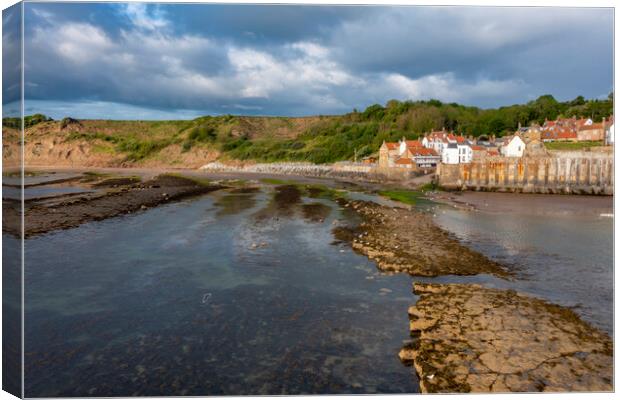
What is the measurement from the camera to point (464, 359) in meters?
6.13

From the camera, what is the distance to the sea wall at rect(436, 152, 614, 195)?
28.9m

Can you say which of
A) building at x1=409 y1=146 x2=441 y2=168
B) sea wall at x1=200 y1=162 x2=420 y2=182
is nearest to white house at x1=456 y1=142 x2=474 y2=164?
building at x1=409 y1=146 x2=441 y2=168

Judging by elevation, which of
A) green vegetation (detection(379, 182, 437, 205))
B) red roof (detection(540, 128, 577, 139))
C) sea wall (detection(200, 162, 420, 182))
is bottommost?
green vegetation (detection(379, 182, 437, 205))

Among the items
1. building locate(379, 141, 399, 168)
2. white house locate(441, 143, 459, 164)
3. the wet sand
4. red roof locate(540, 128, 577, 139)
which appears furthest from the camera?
white house locate(441, 143, 459, 164)

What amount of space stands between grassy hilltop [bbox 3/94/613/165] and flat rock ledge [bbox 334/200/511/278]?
45.1 metres

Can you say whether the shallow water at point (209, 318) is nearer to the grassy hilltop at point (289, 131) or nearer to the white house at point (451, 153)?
the white house at point (451, 153)

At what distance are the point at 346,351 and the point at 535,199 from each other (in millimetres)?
24945

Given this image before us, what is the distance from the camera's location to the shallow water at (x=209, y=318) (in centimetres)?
604

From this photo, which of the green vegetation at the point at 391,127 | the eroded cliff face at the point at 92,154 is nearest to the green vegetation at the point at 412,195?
the green vegetation at the point at 391,127

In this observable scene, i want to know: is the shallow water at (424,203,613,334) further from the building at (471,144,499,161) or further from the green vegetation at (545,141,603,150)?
the building at (471,144,499,161)

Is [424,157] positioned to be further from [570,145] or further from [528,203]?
[528,203]

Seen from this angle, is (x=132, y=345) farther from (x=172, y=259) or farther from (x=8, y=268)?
(x=172, y=259)

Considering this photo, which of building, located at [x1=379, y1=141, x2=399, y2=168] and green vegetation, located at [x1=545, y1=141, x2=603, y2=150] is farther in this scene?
building, located at [x1=379, y1=141, x2=399, y2=168]

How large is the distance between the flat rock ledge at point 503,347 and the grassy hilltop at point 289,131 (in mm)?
52422
